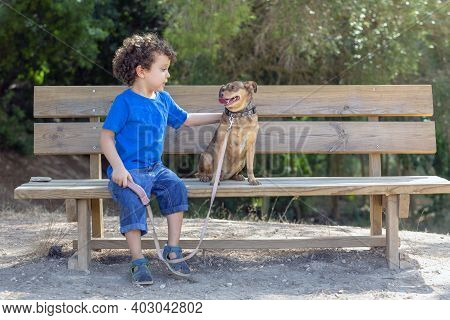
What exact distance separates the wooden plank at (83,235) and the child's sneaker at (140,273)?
42 cm

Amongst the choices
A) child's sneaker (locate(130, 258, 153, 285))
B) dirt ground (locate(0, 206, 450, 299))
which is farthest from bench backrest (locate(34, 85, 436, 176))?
child's sneaker (locate(130, 258, 153, 285))

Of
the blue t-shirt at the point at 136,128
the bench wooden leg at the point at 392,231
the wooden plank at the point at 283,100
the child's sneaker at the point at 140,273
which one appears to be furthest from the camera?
the wooden plank at the point at 283,100

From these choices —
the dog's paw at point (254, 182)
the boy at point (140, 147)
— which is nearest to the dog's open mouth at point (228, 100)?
the boy at point (140, 147)

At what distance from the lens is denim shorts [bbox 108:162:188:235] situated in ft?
15.5

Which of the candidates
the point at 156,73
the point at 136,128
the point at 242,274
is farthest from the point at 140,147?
the point at 242,274

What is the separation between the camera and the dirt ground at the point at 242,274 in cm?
451

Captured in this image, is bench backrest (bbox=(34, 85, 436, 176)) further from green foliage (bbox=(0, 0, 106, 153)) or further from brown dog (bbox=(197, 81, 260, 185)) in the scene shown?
green foliage (bbox=(0, 0, 106, 153))

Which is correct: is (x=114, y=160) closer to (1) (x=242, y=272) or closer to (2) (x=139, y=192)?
(2) (x=139, y=192)

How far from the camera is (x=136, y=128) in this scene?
196 inches

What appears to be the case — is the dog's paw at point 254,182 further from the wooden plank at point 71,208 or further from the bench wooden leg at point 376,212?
the wooden plank at point 71,208

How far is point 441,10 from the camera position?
923 cm

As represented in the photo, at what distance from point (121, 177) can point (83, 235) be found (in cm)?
59

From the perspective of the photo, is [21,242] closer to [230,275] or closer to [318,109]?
[230,275]
